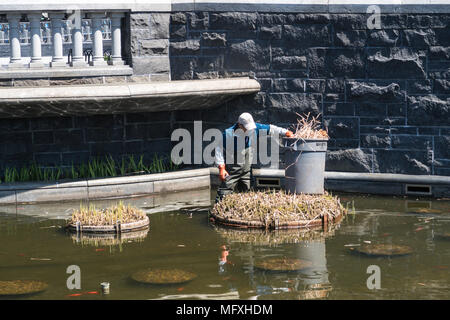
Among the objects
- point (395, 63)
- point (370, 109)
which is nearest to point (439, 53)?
point (395, 63)

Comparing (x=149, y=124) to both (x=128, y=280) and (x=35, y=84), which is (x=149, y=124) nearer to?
(x=35, y=84)

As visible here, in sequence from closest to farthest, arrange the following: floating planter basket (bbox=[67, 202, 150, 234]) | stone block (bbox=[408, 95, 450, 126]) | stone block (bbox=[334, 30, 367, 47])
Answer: floating planter basket (bbox=[67, 202, 150, 234]) < stone block (bbox=[408, 95, 450, 126]) < stone block (bbox=[334, 30, 367, 47])

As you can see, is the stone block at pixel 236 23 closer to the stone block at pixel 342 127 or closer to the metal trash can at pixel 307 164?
the stone block at pixel 342 127

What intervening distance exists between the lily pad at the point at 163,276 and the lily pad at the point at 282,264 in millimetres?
775

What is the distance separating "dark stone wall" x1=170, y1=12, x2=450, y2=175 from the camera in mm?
11484

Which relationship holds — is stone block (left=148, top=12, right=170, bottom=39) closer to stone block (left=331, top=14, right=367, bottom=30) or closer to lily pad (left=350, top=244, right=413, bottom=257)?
stone block (left=331, top=14, right=367, bottom=30)

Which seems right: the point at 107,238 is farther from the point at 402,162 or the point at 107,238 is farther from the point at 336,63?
the point at 402,162

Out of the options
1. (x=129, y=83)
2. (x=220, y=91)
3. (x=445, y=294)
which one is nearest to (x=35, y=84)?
(x=129, y=83)

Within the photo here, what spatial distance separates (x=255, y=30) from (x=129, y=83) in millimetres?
2125

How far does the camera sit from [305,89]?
476 inches

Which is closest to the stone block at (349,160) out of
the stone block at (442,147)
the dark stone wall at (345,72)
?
the dark stone wall at (345,72)

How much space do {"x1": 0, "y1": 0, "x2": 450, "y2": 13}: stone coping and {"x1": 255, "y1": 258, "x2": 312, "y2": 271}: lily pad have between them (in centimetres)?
489

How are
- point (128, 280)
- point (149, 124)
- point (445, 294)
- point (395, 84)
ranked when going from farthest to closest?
point (149, 124), point (395, 84), point (128, 280), point (445, 294)

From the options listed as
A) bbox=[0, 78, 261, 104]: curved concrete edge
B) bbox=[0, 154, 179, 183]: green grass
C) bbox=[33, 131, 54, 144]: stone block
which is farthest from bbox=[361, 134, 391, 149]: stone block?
bbox=[33, 131, 54, 144]: stone block
